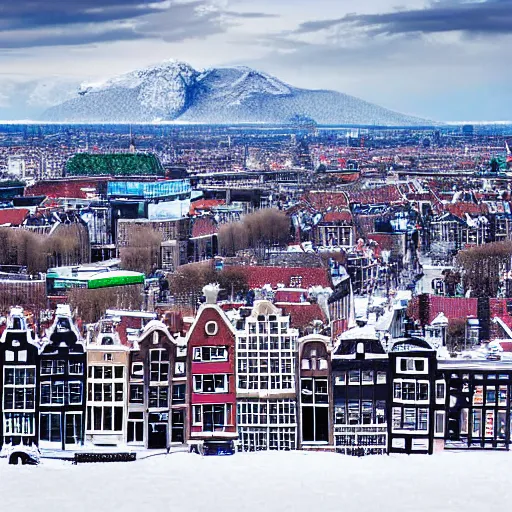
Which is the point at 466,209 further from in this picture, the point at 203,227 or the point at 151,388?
the point at 151,388

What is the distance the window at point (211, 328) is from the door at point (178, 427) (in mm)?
536

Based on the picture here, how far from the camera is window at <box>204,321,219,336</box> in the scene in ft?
28.4

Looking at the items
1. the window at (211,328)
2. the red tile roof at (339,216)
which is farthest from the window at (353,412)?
the red tile roof at (339,216)

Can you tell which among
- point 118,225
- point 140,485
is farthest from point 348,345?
point 118,225

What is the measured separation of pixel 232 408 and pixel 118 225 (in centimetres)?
242

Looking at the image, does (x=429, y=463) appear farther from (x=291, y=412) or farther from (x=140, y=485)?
(x=140, y=485)

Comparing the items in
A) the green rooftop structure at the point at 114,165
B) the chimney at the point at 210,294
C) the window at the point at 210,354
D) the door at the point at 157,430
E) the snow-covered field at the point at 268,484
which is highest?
the green rooftop structure at the point at 114,165

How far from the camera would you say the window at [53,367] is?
28.2 ft

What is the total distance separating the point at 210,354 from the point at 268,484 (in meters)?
1.07

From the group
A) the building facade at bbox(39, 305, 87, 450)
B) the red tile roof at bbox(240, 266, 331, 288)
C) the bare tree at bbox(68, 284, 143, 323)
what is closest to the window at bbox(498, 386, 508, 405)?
the red tile roof at bbox(240, 266, 331, 288)

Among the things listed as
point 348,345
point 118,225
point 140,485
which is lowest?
point 140,485

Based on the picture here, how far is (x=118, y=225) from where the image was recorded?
1051 centimetres

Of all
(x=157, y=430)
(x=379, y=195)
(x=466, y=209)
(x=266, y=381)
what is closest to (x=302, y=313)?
(x=266, y=381)

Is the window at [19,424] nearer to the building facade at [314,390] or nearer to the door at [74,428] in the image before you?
the door at [74,428]
